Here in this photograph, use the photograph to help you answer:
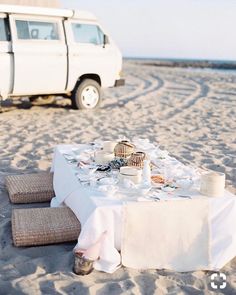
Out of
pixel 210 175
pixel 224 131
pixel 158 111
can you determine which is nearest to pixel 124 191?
pixel 210 175

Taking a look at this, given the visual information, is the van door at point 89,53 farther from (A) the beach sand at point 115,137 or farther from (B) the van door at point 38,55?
(A) the beach sand at point 115,137

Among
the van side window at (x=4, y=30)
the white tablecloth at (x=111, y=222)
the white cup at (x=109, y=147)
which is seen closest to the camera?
the white tablecloth at (x=111, y=222)

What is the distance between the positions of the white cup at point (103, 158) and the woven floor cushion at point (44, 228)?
2.13 feet

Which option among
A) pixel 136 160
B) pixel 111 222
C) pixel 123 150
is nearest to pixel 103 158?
pixel 123 150

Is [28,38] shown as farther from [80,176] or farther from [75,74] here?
[80,176]

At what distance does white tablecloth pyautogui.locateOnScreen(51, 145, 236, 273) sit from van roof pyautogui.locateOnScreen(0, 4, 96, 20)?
18.4 feet

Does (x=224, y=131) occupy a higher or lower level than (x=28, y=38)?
lower

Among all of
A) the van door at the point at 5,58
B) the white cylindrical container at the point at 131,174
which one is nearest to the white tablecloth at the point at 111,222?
the white cylindrical container at the point at 131,174

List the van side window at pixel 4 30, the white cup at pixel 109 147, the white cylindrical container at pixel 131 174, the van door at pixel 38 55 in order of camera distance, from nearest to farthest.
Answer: the white cylindrical container at pixel 131 174, the white cup at pixel 109 147, the van side window at pixel 4 30, the van door at pixel 38 55

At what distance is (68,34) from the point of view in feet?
31.5

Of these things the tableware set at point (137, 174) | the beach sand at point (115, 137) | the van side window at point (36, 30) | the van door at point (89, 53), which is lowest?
the beach sand at point (115, 137)

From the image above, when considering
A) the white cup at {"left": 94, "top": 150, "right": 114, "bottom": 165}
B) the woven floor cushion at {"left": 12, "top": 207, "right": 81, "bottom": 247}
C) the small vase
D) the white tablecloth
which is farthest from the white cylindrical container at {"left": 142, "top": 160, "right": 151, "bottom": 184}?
the woven floor cushion at {"left": 12, "top": 207, "right": 81, "bottom": 247}

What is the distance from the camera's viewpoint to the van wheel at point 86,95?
10.1 m

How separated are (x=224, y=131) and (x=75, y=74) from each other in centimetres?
331
